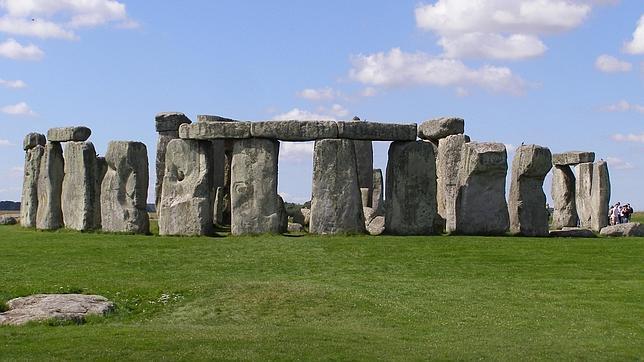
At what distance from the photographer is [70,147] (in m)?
30.9

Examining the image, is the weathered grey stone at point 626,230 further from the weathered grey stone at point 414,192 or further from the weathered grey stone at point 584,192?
the weathered grey stone at point 584,192

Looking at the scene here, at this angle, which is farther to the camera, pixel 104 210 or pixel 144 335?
pixel 104 210

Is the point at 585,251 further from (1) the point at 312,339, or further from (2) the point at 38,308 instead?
(2) the point at 38,308

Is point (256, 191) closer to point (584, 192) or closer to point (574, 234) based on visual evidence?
point (574, 234)

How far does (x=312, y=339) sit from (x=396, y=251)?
34.3ft

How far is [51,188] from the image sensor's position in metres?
31.7

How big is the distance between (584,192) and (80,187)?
19064 millimetres

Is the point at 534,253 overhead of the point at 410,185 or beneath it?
beneath

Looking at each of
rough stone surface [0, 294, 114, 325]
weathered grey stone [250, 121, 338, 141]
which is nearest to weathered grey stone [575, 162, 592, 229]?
weathered grey stone [250, 121, 338, 141]

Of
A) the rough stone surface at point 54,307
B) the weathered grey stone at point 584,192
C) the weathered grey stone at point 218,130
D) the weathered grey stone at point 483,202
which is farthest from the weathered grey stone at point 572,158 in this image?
the rough stone surface at point 54,307

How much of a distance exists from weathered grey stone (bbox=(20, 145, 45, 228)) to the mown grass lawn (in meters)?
5.84

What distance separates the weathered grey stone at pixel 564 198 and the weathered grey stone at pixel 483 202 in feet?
33.2

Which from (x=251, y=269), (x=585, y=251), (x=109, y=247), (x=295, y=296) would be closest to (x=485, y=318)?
(x=295, y=296)

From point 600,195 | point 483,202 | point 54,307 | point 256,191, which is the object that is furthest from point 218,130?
point 600,195
